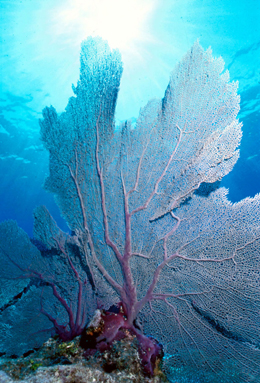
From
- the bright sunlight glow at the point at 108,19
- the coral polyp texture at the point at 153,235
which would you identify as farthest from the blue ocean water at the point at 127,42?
the coral polyp texture at the point at 153,235

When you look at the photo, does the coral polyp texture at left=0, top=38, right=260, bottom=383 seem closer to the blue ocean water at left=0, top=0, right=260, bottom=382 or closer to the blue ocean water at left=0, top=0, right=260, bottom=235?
the blue ocean water at left=0, top=0, right=260, bottom=235

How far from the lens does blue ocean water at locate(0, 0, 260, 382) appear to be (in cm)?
919

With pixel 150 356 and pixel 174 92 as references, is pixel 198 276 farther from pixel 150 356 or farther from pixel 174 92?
pixel 174 92

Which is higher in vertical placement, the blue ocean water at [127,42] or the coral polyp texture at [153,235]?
the blue ocean water at [127,42]

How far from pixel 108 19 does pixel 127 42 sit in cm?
159

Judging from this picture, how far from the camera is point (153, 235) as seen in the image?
3.06 meters

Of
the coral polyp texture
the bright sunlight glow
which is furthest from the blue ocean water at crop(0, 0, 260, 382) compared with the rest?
the coral polyp texture

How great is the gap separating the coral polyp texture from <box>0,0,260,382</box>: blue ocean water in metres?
5.31

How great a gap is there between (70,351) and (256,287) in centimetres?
242

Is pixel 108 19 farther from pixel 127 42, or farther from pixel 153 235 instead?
pixel 153 235

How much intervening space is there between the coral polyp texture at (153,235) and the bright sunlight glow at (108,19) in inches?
311

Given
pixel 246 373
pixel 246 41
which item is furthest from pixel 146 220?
pixel 246 41

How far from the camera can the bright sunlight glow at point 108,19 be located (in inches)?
343

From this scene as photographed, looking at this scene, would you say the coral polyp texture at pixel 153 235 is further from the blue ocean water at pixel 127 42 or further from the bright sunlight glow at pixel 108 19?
the bright sunlight glow at pixel 108 19
